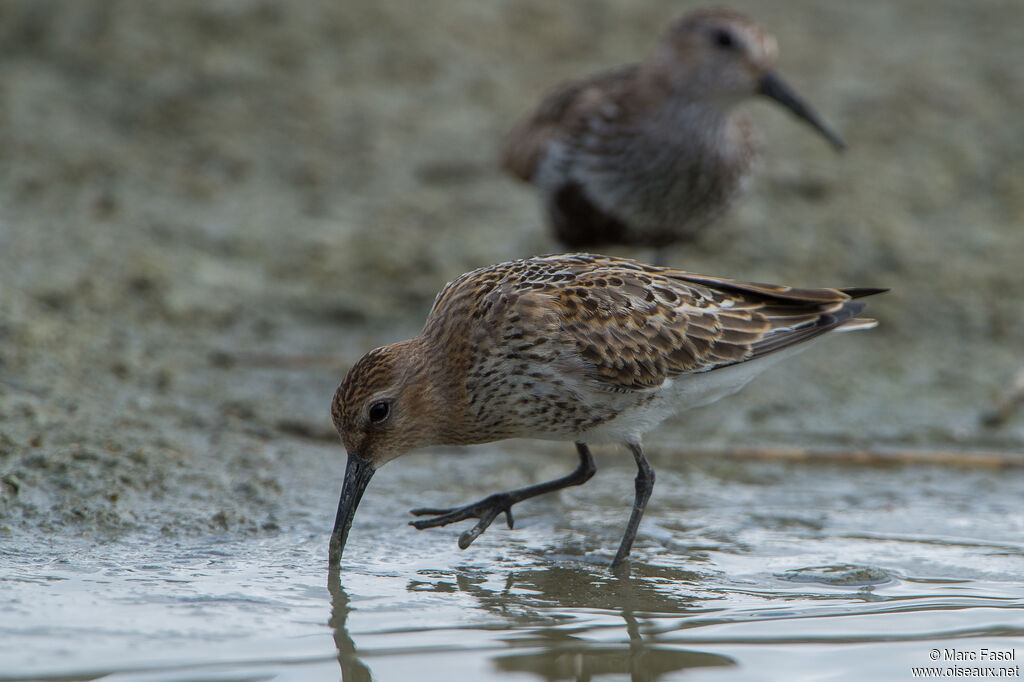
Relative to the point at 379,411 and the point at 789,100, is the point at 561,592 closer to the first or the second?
the point at 379,411

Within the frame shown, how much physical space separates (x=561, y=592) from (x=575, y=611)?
23 centimetres

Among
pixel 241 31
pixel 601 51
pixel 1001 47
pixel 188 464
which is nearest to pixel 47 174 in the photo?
pixel 241 31

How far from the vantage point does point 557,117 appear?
28.4 feet

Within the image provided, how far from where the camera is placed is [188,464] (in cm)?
606

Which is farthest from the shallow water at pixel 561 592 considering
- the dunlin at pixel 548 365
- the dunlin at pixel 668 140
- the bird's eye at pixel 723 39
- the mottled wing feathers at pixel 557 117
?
the bird's eye at pixel 723 39

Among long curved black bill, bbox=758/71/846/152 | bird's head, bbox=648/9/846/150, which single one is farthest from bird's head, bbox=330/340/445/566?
long curved black bill, bbox=758/71/846/152

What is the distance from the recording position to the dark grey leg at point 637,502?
5.38 meters

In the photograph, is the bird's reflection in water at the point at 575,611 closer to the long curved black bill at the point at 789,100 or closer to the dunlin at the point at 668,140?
the dunlin at the point at 668,140

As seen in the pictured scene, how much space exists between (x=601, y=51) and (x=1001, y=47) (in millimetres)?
3538

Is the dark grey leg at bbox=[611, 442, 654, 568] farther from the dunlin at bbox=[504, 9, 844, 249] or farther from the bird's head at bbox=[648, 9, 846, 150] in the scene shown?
the bird's head at bbox=[648, 9, 846, 150]

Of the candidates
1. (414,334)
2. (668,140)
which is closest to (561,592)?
(414,334)

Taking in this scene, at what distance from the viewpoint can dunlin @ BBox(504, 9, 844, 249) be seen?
834 centimetres

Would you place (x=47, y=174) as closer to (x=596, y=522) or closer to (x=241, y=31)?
(x=241, y=31)

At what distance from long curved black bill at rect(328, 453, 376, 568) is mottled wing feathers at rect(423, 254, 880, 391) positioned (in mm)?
771
